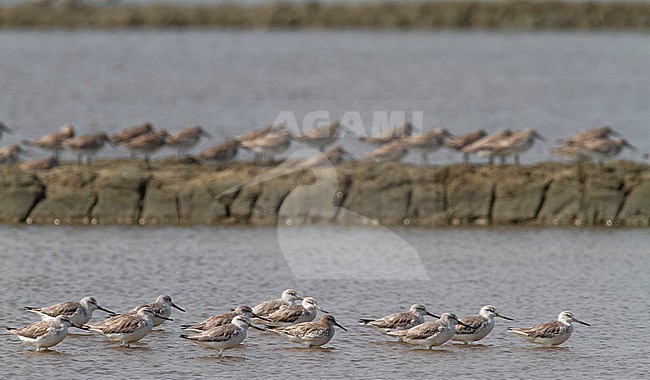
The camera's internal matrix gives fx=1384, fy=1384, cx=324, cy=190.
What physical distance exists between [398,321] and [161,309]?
2.17m

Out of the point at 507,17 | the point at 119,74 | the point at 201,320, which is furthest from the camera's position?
the point at 507,17

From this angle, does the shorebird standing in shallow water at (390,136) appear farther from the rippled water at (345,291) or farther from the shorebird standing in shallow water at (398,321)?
the shorebird standing in shallow water at (398,321)

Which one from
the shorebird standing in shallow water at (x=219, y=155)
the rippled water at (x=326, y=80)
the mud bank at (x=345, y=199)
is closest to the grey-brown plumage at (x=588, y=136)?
the rippled water at (x=326, y=80)

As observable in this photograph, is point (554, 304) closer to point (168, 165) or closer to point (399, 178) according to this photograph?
point (399, 178)

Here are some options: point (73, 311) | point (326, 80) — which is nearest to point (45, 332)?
point (73, 311)

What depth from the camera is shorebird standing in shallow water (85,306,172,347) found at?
12031mm

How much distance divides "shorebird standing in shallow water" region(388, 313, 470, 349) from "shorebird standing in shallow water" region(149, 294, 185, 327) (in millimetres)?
2199

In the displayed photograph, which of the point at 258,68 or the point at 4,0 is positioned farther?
the point at 4,0

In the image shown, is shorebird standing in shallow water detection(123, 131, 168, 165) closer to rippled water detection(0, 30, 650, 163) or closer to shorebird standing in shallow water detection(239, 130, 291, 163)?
shorebird standing in shallow water detection(239, 130, 291, 163)

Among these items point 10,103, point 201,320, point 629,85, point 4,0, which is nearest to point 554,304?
point 201,320

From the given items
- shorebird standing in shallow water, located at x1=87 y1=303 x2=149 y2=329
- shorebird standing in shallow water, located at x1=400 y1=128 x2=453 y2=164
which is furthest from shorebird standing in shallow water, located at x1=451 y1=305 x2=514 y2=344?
shorebird standing in shallow water, located at x1=400 y1=128 x2=453 y2=164

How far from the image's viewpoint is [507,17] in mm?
50906

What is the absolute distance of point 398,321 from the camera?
12484 mm

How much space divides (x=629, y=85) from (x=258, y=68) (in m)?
11.4
